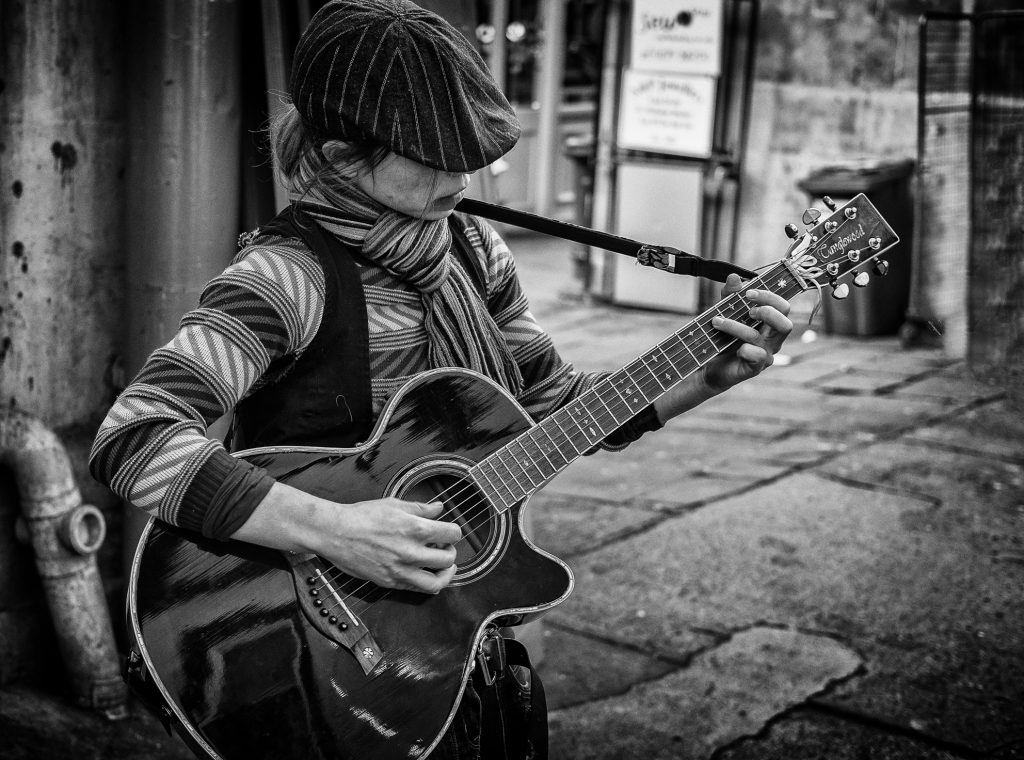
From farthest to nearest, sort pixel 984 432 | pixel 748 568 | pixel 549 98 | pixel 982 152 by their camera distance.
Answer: pixel 549 98, pixel 982 152, pixel 984 432, pixel 748 568

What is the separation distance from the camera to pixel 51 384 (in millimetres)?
3170

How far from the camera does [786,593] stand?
4219 mm

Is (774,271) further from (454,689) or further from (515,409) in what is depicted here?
(454,689)

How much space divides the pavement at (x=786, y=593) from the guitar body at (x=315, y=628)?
4.40 ft

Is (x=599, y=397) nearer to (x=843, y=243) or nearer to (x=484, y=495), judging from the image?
(x=484, y=495)

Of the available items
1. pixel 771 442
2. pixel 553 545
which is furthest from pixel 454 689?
pixel 771 442

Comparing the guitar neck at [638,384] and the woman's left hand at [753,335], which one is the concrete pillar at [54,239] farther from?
the woman's left hand at [753,335]

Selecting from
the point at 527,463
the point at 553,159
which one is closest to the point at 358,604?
the point at 527,463

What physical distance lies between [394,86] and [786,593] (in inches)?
113

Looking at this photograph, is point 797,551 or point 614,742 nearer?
point 614,742

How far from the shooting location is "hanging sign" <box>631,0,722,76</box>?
8352 millimetres

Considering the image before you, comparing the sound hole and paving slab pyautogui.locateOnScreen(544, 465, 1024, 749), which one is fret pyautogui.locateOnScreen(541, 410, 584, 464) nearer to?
the sound hole

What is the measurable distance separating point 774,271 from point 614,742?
5.49ft

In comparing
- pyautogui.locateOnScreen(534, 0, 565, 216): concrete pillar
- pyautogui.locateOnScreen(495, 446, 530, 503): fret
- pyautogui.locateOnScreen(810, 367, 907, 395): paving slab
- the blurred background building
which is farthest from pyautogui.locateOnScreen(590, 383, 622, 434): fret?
pyautogui.locateOnScreen(534, 0, 565, 216): concrete pillar
